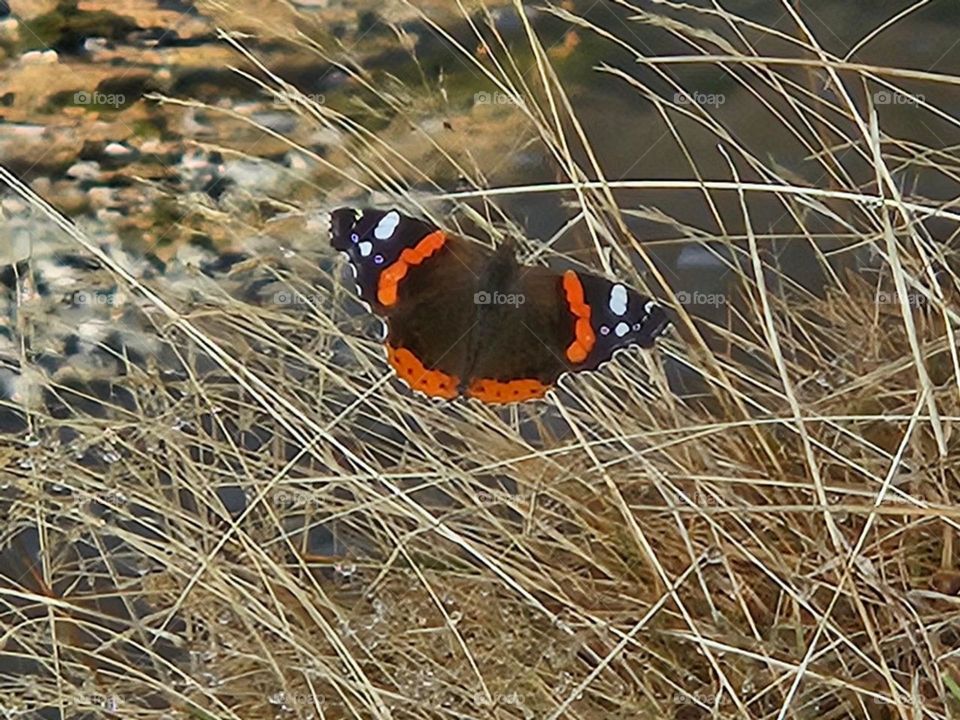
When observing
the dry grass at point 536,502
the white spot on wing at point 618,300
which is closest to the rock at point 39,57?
the dry grass at point 536,502

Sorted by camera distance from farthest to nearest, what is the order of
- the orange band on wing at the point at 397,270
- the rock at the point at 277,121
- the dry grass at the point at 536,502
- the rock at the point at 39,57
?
the rock at the point at 39,57, the rock at the point at 277,121, the orange band on wing at the point at 397,270, the dry grass at the point at 536,502

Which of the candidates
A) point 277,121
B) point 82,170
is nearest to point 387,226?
point 277,121

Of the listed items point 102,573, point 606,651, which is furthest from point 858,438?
point 102,573

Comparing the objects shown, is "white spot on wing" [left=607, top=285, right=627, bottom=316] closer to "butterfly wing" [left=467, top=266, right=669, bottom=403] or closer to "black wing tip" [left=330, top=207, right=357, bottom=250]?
"butterfly wing" [left=467, top=266, right=669, bottom=403]

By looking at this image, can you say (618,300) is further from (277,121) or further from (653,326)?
(277,121)

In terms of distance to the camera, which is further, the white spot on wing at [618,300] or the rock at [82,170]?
the rock at [82,170]

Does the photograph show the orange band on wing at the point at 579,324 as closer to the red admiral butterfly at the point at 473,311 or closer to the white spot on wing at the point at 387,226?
the red admiral butterfly at the point at 473,311

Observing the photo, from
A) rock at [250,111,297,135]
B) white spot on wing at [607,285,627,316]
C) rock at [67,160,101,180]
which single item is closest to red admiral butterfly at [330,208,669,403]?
white spot on wing at [607,285,627,316]
